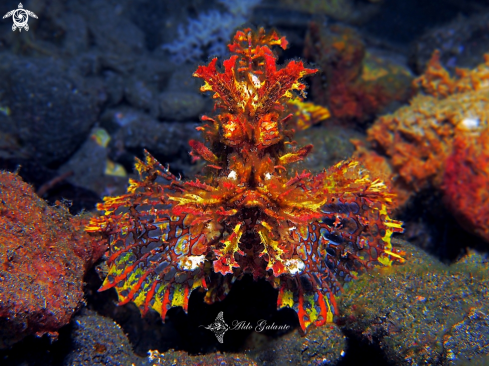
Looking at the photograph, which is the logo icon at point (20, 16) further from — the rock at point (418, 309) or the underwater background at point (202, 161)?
the rock at point (418, 309)

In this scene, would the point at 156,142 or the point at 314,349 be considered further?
the point at 156,142

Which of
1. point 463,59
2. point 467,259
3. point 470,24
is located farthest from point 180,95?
point 470,24

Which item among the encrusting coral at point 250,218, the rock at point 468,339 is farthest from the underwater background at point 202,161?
the encrusting coral at point 250,218

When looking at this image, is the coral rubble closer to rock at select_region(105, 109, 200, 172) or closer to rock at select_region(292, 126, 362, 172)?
rock at select_region(292, 126, 362, 172)

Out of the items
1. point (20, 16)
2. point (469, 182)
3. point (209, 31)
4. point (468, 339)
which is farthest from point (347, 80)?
point (20, 16)

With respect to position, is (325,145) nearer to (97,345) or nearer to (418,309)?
(418,309)

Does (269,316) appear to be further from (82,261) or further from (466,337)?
(82,261)

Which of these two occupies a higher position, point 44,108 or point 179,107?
point 179,107

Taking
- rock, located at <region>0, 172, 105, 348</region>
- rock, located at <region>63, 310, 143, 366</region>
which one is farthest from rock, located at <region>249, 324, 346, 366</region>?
rock, located at <region>0, 172, 105, 348</region>
